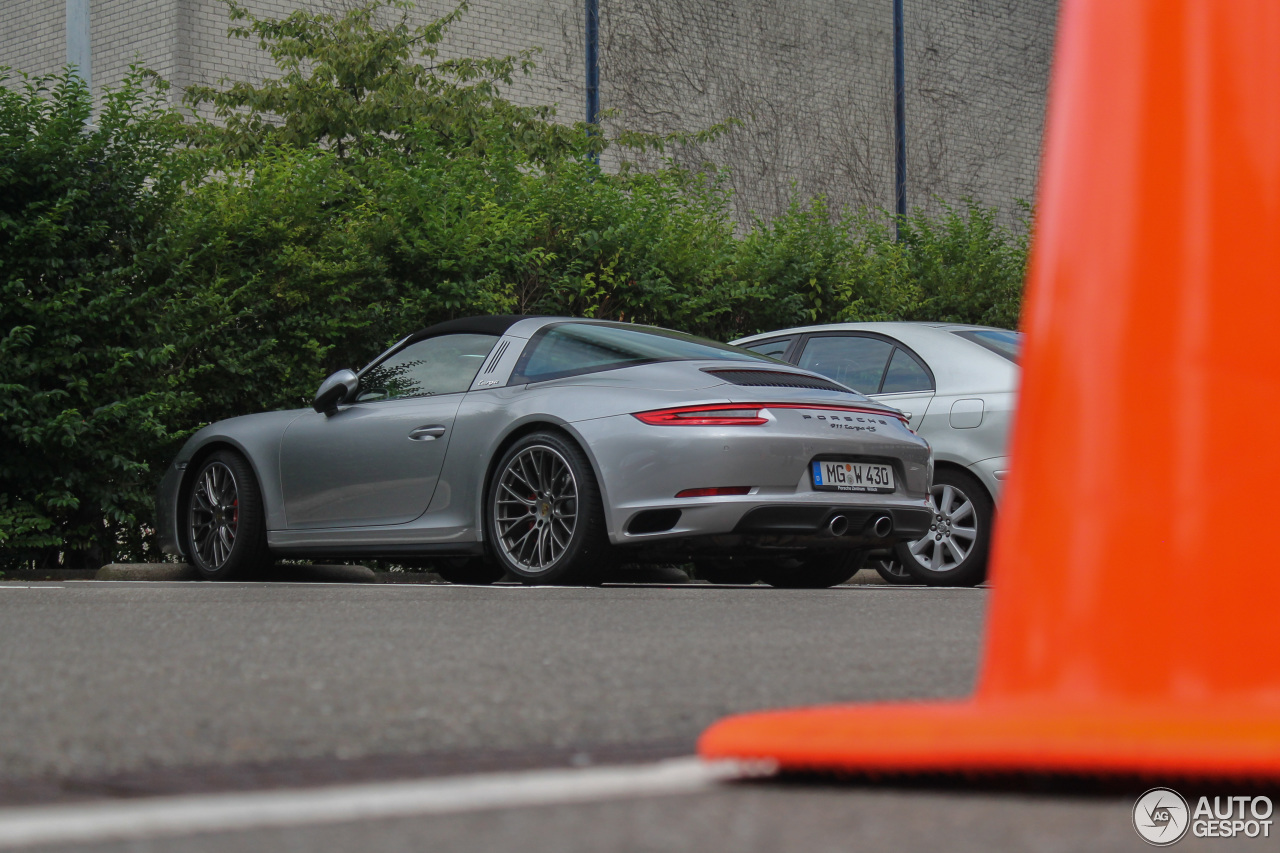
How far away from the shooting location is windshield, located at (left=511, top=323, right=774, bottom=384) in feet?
26.4

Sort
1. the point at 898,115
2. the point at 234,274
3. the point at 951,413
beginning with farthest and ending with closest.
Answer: the point at 898,115
the point at 234,274
the point at 951,413

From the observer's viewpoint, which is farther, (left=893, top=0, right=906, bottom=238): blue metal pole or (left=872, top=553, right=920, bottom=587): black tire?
(left=893, top=0, right=906, bottom=238): blue metal pole

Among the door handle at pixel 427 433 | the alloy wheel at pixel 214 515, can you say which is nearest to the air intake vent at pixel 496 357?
the door handle at pixel 427 433

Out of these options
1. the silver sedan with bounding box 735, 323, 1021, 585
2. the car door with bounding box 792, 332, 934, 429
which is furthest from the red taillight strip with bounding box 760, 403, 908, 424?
the car door with bounding box 792, 332, 934, 429

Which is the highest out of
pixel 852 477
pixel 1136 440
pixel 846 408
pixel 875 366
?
pixel 1136 440

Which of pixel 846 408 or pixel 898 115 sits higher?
pixel 898 115

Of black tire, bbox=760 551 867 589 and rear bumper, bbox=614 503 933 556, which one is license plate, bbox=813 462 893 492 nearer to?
rear bumper, bbox=614 503 933 556

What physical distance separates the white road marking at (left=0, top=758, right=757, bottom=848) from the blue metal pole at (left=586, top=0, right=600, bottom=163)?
21989 mm

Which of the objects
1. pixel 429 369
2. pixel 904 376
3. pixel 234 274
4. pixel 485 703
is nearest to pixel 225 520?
pixel 429 369

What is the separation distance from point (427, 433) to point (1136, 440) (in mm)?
6040

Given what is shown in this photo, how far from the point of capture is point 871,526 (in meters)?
7.65

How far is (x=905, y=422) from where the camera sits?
324 inches

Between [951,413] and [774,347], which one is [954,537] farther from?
[774,347]

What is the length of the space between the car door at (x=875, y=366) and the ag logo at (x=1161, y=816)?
7069 millimetres
